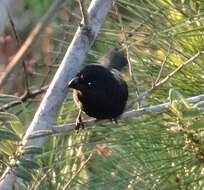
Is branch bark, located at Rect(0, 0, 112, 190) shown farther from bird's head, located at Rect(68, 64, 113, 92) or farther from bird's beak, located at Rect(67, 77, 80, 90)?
bird's head, located at Rect(68, 64, 113, 92)

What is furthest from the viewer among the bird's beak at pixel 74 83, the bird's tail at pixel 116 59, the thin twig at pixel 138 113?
the bird's tail at pixel 116 59

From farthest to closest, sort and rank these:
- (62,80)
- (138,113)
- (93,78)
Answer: (93,78)
(138,113)
(62,80)

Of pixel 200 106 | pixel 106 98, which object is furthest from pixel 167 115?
pixel 200 106

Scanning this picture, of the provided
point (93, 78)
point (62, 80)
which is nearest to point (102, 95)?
point (93, 78)

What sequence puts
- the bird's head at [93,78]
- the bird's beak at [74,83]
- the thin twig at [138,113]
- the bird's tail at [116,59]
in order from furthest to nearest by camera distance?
the bird's tail at [116,59] → the bird's head at [93,78] → the bird's beak at [74,83] → the thin twig at [138,113]

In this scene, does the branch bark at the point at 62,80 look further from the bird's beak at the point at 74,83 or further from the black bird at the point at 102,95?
the black bird at the point at 102,95

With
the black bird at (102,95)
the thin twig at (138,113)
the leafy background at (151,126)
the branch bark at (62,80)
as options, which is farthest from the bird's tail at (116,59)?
the branch bark at (62,80)

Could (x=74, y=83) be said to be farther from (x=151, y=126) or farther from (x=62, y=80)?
(x=151, y=126)

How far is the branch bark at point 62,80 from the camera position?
0.85 m

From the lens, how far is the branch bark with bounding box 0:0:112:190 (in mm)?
854

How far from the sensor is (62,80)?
2.96 feet

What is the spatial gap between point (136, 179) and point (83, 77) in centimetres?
30

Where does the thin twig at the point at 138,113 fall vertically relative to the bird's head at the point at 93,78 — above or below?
above

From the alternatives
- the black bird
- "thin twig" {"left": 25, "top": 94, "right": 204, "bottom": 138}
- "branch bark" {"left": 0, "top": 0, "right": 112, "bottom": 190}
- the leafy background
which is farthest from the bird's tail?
"branch bark" {"left": 0, "top": 0, "right": 112, "bottom": 190}
